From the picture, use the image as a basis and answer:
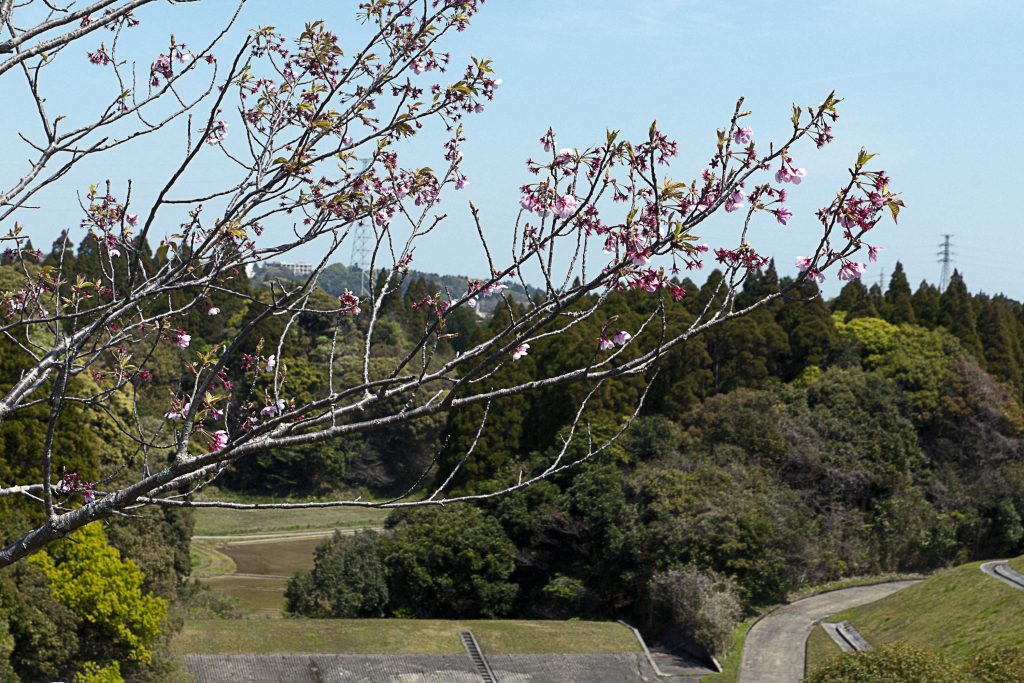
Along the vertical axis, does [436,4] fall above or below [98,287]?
above

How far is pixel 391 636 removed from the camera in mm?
20125

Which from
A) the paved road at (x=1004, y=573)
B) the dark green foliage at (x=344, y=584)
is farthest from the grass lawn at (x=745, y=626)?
the dark green foliage at (x=344, y=584)

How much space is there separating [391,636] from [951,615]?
10055 millimetres

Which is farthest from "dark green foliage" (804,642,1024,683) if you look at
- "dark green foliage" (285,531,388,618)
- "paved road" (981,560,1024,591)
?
"dark green foliage" (285,531,388,618)

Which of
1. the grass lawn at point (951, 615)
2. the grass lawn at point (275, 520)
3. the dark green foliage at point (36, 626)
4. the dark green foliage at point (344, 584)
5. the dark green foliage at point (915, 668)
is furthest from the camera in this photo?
the grass lawn at point (275, 520)

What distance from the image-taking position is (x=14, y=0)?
4.49 m

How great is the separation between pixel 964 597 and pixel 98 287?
757 inches

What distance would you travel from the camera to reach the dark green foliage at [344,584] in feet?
80.6

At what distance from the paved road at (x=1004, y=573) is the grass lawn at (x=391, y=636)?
710 centimetres

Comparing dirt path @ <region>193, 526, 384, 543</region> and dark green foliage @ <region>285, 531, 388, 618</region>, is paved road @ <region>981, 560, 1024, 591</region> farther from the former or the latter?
dirt path @ <region>193, 526, 384, 543</region>

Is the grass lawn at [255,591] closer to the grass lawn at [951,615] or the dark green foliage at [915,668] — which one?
the grass lawn at [951,615]

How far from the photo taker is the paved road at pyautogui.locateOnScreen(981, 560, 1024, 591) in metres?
21.0

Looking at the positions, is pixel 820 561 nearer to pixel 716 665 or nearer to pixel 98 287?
pixel 716 665

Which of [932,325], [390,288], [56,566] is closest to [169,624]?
[56,566]
